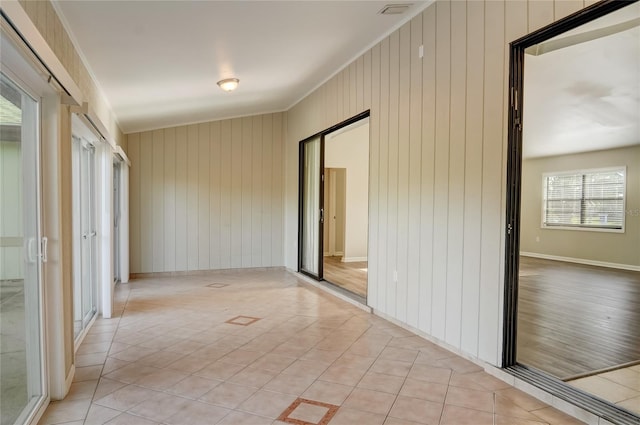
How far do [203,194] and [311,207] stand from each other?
1.90 m

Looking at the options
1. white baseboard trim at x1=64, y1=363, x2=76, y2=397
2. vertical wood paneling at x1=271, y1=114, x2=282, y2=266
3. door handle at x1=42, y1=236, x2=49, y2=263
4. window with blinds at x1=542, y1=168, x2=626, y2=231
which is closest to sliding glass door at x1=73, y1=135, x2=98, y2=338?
white baseboard trim at x1=64, y1=363, x2=76, y2=397

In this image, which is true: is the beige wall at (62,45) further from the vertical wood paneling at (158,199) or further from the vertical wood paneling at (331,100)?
the vertical wood paneling at (331,100)

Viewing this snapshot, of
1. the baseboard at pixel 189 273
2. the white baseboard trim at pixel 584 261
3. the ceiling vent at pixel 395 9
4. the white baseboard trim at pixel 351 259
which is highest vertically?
the ceiling vent at pixel 395 9

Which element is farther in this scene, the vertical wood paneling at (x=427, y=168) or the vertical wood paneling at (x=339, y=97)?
the vertical wood paneling at (x=339, y=97)

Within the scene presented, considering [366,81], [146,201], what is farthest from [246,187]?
[366,81]

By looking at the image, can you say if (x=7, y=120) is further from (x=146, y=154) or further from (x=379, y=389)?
(x=146, y=154)

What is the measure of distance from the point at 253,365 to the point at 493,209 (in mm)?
2009

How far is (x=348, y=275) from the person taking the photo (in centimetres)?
660

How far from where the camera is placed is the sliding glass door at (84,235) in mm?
3297

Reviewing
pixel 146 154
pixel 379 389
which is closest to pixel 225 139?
pixel 146 154

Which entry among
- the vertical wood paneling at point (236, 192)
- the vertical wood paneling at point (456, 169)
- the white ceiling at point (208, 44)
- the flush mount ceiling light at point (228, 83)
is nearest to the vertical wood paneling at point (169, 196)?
the vertical wood paneling at point (236, 192)

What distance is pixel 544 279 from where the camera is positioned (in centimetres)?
647

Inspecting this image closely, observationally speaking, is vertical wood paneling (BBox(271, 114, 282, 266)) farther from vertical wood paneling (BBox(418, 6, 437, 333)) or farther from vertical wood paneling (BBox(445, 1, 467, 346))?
vertical wood paneling (BBox(445, 1, 467, 346))

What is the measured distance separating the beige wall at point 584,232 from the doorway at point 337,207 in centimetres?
442
